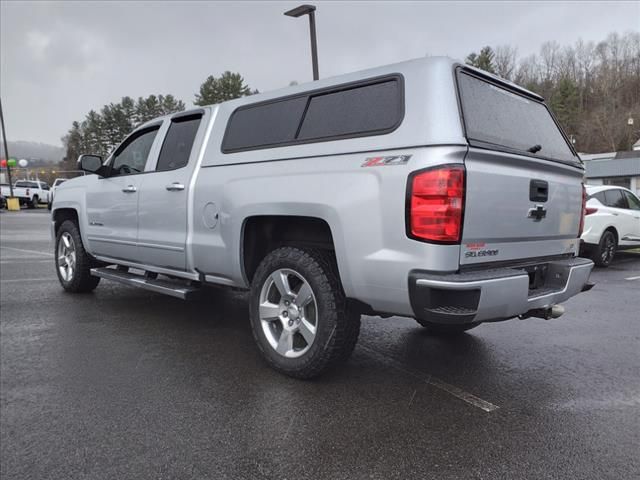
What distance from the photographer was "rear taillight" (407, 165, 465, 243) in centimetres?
271

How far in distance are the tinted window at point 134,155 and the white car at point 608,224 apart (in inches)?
289

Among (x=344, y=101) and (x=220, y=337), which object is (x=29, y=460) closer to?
(x=220, y=337)

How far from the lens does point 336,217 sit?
3.09m

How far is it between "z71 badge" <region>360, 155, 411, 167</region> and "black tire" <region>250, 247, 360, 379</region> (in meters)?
0.75

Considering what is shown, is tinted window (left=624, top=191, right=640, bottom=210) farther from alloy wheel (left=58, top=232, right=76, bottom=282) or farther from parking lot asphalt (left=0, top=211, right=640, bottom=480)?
alloy wheel (left=58, top=232, right=76, bottom=282)

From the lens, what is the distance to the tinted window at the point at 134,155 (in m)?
5.17

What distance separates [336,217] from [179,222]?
6.07ft

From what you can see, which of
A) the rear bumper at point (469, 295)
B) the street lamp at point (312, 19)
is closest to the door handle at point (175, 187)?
the rear bumper at point (469, 295)

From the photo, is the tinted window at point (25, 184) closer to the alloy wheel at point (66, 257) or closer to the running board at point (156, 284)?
the alloy wheel at point (66, 257)

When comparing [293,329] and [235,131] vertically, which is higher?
[235,131]

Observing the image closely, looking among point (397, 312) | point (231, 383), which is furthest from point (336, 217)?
point (231, 383)

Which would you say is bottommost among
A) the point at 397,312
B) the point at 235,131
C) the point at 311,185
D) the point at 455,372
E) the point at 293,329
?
the point at 455,372

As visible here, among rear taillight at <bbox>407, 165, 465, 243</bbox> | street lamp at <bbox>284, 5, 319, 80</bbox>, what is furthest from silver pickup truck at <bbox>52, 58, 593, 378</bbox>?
street lamp at <bbox>284, 5, 319, 80</bbox>

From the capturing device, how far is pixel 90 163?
5363 millimetres
